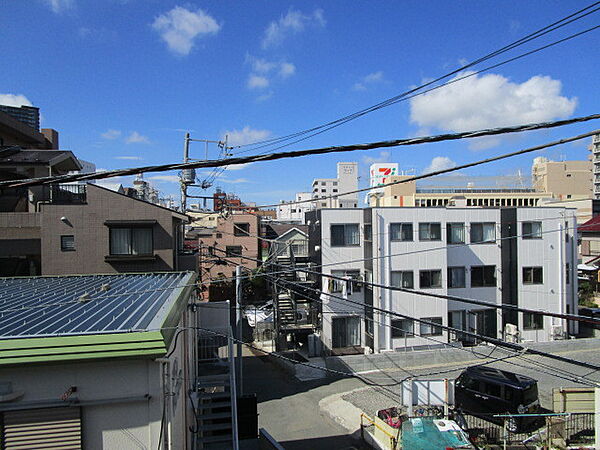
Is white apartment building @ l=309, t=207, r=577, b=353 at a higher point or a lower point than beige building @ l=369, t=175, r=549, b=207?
lower

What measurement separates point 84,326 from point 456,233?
20820mm

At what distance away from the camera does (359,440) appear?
12.0m

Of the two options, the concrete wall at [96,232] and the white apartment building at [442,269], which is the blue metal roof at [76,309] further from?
the white apartment building at [442,269]

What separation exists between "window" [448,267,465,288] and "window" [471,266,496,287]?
65cm

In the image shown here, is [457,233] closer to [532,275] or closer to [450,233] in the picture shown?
[450,233]

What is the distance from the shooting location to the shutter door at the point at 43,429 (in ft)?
13.3

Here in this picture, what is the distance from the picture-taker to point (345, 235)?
21.2m

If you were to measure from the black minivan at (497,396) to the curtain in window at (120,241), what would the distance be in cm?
1369

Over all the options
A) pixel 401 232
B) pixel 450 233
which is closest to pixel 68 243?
pixel 401 232

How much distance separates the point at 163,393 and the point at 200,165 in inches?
106

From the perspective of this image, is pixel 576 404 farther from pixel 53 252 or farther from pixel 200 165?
pixel 53 252

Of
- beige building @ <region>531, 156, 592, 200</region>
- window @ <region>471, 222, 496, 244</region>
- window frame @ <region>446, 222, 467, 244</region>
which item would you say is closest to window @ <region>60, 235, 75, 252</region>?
window frame @ <region>446, 222, 467, 244</region>

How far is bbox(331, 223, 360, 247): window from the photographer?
21.1 metres

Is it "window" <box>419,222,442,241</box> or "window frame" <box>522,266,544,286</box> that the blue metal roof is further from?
"window frame" <box>522,266,544,286</box>
